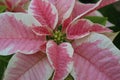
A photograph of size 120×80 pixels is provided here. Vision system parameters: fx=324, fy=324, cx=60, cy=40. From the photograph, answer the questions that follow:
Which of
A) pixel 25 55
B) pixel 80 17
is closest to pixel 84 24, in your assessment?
pixel 80 17

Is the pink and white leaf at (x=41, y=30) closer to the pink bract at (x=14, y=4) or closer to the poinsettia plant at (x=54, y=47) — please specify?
the poinsettia plant at (x=54, y=47)

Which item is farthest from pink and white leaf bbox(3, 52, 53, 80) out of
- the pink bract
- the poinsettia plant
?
the pink bract

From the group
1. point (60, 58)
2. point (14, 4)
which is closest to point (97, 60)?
point (60, 58)

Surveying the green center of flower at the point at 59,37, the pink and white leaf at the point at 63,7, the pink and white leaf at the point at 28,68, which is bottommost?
the pink and white leaf at the point at 28,68

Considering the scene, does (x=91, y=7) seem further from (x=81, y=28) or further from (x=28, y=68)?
(x=28, y=68)

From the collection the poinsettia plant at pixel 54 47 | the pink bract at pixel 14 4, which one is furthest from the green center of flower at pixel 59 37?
the pink bract at pixel 14 4

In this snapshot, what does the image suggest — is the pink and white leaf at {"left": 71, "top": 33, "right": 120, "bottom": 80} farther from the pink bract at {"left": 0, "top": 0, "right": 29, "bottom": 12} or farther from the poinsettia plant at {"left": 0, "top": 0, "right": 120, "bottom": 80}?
the pink bract at {"left": 0, "top": 0, "right": 29, "bottom": 12}
